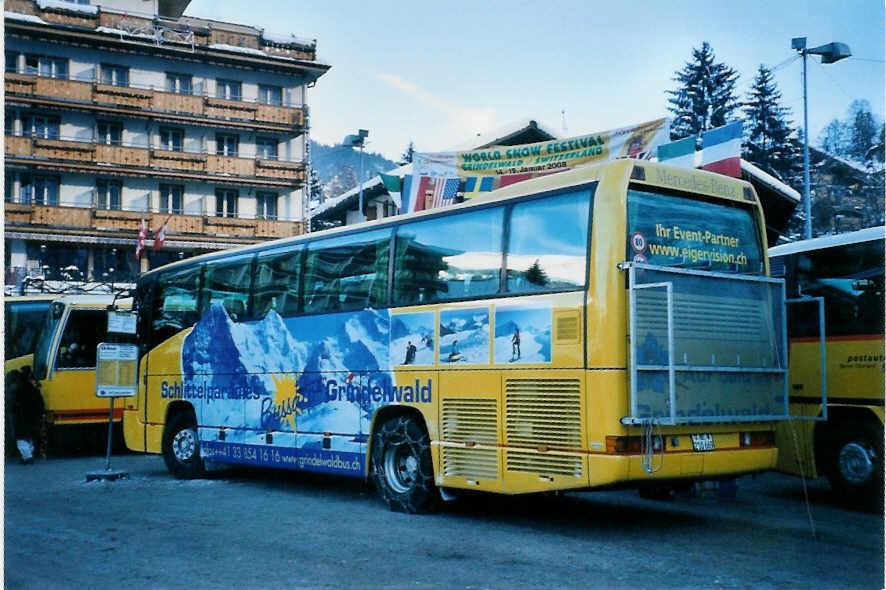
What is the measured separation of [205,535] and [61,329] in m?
10.7

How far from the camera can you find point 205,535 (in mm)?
9039

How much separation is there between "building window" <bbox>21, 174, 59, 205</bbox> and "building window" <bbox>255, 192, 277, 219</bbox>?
840 cm

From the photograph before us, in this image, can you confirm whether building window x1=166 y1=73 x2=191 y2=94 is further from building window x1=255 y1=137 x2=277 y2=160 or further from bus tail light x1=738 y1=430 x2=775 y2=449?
bus tail light x1=738 y1=430 x2=775 y2=449

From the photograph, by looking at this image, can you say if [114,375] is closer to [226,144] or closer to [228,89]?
[226,144]

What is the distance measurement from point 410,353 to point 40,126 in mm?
34741

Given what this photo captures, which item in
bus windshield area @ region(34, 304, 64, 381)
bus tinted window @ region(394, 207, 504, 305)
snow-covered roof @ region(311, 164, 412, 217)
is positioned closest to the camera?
bus tinted window @ region(394, 207, 504, 305)

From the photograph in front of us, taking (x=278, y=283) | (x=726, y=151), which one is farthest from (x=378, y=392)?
(x=726, y=151)

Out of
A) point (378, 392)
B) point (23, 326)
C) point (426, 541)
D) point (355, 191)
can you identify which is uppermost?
point (355, 191)

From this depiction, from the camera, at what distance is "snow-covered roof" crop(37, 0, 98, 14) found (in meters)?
40.4

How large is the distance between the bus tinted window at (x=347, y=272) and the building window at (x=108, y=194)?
1243 inches

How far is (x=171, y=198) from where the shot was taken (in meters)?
43.2

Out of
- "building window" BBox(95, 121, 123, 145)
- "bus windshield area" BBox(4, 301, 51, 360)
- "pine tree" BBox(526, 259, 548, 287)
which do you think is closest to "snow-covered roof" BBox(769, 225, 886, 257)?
"pine tree" BBox(526, 259, 548, 287)

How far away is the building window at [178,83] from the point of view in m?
42.7

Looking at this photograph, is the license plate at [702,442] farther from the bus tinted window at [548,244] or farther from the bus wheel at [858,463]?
the bus wheel at [858,463]
